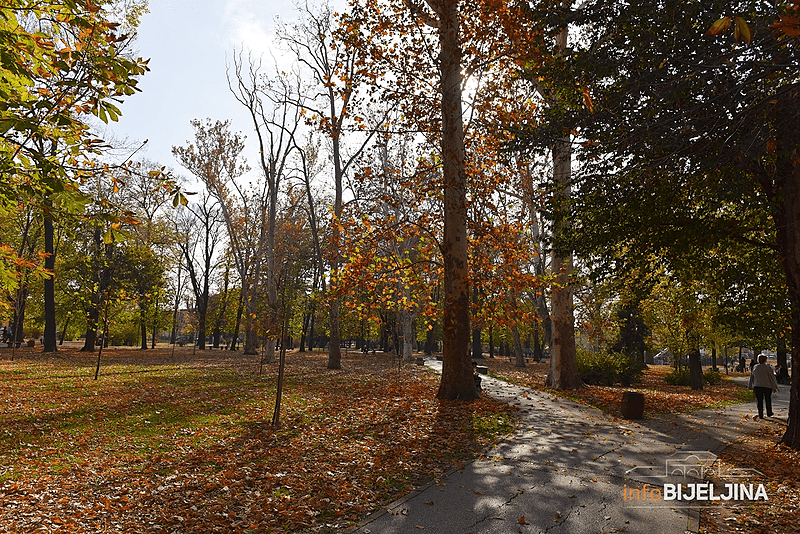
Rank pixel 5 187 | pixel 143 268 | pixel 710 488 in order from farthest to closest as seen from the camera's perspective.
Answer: pixel 143 268
pixel 710 488
pixel 5 187

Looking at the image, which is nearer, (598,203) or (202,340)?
(598,203)

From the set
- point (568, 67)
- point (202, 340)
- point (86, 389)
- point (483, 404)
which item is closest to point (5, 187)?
point (568, 67)

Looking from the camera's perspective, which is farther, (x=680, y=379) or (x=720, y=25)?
(x=680, y=379)

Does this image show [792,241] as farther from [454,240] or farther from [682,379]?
[682,379]

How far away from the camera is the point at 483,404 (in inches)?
439

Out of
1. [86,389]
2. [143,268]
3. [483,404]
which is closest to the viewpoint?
[483,404]

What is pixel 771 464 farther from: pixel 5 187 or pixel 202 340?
pixel 202 340

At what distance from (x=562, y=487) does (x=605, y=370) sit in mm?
16615

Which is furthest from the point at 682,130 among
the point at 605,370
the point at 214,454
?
the point at 605,370

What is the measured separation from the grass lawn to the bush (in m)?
10.3

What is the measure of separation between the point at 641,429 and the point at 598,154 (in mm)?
5799

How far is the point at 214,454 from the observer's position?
285 inches


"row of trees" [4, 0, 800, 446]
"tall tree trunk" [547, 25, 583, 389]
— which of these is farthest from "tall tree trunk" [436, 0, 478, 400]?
"tall tree trunk" [547, 25, 583, 389]

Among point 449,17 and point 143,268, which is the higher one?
point 449,17
